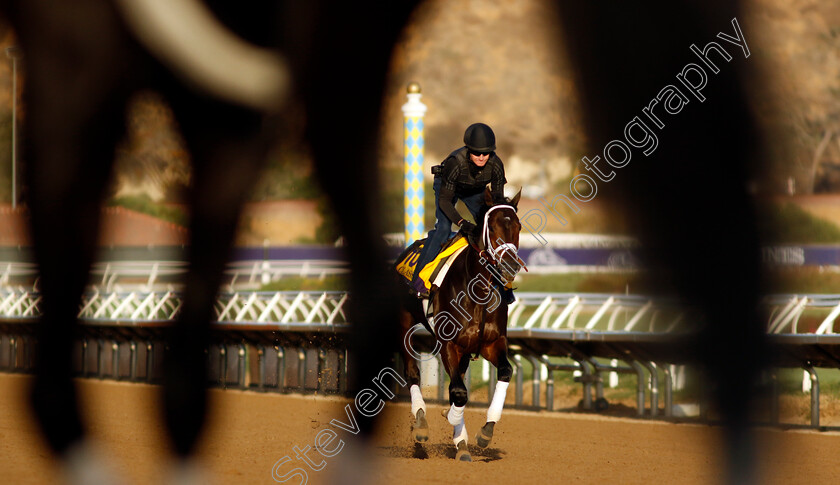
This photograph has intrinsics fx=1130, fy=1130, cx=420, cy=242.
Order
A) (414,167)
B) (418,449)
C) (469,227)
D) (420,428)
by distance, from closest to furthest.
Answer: (469,227), (420,428), (418,449), (414,167)

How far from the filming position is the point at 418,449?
804cm

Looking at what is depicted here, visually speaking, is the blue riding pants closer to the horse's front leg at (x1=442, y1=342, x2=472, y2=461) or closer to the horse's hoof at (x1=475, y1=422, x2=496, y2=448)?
the horse's front leg at (x1=442, y1=342, x2=472, y2=461)

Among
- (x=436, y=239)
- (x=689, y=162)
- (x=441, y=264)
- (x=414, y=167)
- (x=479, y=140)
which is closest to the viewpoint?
(x=689, y=162)

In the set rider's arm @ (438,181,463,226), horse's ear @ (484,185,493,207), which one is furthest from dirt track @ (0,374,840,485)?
horse's ear @ (484,185,493,207)

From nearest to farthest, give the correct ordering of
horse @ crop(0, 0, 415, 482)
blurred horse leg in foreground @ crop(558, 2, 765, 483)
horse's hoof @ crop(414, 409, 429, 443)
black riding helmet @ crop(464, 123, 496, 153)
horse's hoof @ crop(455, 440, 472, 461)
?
blurred horse leg in foreground @ crop(558, 2, 765, 483) → horse @ crop(0, 0, 415, 482) → black riding helmet @ crop(464, 123, 496, 153) → horse's hoof @ crop(455, 440, 472, 461) → horse's hoof @ crop(414, 409, 429, 443)

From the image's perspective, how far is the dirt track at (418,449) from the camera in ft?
11.9

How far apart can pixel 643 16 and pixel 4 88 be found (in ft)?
4.95

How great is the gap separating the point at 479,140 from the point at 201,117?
4026 millimetres

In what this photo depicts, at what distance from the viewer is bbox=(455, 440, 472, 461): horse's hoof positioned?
7.77 meters

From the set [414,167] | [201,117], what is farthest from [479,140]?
[414,167]

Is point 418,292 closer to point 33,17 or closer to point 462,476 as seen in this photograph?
point 462,476

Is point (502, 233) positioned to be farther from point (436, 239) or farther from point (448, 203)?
point (436, 239)

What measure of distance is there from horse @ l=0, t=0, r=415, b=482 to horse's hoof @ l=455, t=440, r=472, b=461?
5.44 meters

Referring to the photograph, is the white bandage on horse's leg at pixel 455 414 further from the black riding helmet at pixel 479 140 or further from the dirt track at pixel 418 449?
the black riding helmet at pixel 479 140
